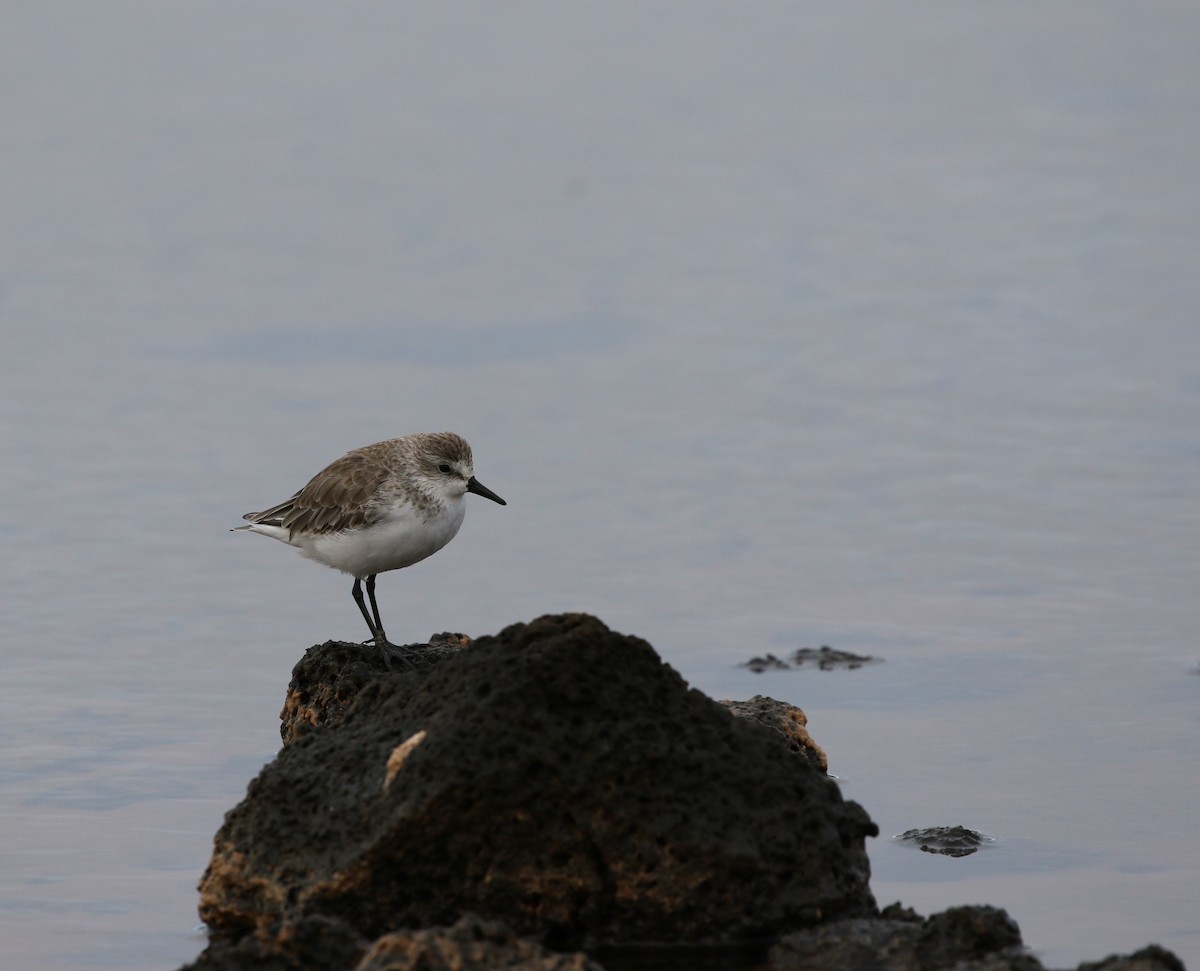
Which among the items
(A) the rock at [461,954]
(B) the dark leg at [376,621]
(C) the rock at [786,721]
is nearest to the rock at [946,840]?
(C) the rock at [786,721]

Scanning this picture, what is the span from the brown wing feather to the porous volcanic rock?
100 inches

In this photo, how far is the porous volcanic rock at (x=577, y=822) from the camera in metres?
6.31

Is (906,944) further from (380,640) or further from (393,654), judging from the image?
(380,640)

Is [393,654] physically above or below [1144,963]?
above

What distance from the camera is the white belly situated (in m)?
8.98

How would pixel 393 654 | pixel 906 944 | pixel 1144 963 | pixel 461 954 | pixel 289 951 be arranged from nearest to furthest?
pixel 461 954 → pixel 1144 963 → pixel 289 951 → pixel 906 944 → pixel 393 654

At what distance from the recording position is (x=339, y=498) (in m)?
9.20

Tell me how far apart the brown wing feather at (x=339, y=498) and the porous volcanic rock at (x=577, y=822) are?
2549 millimetres

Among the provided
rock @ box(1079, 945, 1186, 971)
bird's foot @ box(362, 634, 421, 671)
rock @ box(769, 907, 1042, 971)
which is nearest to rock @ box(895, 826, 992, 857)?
rock @ box(769, 907, 1042, 971)

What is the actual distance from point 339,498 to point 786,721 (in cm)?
258

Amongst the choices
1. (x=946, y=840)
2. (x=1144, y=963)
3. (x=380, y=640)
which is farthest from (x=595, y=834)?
(x=946, y=840)

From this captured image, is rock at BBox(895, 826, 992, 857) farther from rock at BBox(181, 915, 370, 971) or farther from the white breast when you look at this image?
rock at BBox(181, 915, 370, 971)

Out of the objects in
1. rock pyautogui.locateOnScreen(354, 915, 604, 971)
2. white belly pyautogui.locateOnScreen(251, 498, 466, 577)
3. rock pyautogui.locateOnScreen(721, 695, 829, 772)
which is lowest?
rock pyautogui.locateOnScreen(354, 915, 604, 971)

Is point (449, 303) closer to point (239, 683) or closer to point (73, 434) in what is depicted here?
point (73, 434)
